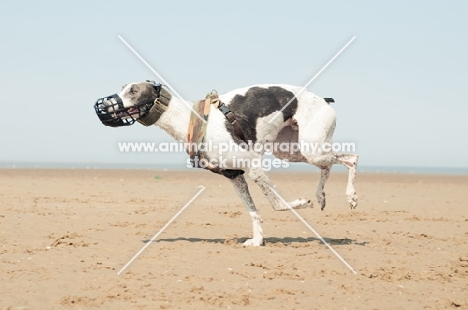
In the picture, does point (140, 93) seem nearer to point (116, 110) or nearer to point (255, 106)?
point (116, 110)

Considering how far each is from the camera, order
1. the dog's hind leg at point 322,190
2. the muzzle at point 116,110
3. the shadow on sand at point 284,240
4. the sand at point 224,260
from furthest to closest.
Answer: the shadow on sand at point 284,240, the dog's hind leg at point 322,190, the muzzle at point 116,110, the sand at point 224,260

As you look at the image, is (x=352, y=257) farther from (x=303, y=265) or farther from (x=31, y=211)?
(x=31, y=211)

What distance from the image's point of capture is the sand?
624 centimetres

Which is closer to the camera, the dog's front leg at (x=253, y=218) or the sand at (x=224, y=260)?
the sand at (x=224, y=260)

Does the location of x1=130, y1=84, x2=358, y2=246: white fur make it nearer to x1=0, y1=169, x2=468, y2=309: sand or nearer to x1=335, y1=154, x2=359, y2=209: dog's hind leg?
x1=335, y1=154, x2=359, y2=209: dog's hind leg

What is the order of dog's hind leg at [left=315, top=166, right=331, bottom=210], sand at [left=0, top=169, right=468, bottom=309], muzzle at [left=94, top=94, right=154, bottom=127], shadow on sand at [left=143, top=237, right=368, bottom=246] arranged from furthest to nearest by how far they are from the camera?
1. shadow on sand at [left=143, top=237, right=368, bottom=246]
2. dog's hind leg at [left=315, top=166, right=331, bottom=210]
3. muzzle at [left=94, top=94, right=154, bottom=127]
4. sand at [left=0, top=169, right=468, bottom=309]

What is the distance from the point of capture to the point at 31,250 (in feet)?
28.1

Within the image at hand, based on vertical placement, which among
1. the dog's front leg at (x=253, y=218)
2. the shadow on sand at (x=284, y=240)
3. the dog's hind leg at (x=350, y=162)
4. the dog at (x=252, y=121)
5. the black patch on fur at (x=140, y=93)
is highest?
the black patch on fur at (x=140, y=93)

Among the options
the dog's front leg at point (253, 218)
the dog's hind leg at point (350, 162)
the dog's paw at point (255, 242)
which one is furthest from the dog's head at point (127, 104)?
the dog's hind leg at point (350, 162)

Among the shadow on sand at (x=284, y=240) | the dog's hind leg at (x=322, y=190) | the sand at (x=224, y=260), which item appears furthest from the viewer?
the shadow on sand at (x=284, y=240)

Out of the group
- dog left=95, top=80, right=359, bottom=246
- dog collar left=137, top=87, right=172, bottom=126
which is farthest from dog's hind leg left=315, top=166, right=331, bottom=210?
dog collar left=137, top=87, right=172, bottom=126

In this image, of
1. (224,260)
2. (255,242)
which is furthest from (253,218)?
(224,260)

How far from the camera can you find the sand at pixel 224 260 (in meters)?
6.24

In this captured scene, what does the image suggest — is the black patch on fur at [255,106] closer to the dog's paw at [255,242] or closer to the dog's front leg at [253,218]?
the dog's front leg at [253,218]
